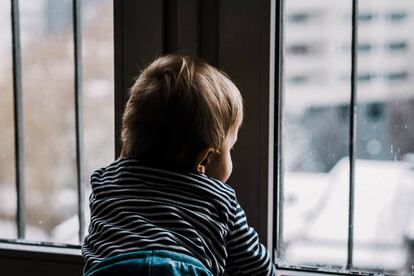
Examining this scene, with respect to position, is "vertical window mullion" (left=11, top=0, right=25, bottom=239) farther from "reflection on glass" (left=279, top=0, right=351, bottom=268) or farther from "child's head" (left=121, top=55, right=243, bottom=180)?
"reflection on glass" (left=279, top=0, right=351, bottom=268)

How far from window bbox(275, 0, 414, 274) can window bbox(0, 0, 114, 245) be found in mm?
372

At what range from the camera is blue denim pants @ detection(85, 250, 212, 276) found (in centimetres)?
86

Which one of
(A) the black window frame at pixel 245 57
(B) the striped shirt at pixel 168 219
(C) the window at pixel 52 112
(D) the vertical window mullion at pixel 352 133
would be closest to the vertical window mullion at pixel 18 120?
(C) the window at pixel 52 112

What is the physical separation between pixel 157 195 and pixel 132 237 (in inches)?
2.9

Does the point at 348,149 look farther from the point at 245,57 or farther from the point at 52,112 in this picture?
the point at 52,112

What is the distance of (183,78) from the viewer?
94 cm

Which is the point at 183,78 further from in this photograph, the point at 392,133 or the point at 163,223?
the point at 392,133

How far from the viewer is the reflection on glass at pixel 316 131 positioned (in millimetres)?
1134

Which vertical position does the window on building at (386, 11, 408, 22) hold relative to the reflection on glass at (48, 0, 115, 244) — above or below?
above

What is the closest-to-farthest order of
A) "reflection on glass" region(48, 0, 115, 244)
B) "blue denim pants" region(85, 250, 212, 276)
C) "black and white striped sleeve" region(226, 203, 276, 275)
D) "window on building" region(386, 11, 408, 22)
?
"blue denim pants" region(85, 250, 212, 276)
"black and white striped sleeve" region(226, 203, 276, 275)
"window on building" region(386, 11, 408, 22)
"reflection on glass" region(48, 0, 115, 244)

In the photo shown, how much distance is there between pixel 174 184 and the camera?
943 mm

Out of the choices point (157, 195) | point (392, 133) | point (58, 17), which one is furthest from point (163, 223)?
point (58, 17)

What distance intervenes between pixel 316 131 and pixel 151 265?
0.44 metres

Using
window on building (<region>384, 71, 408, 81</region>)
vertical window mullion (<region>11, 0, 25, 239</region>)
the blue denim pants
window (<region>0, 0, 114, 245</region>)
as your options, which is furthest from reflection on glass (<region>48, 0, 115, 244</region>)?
window on building (<region>384, 71, 408, 81</region>)
